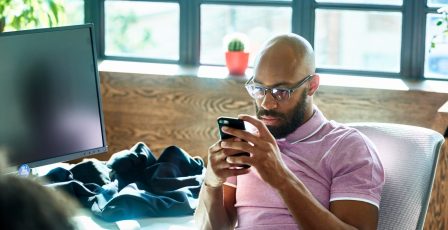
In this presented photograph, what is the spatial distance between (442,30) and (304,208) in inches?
71.0

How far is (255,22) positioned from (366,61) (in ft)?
1.89

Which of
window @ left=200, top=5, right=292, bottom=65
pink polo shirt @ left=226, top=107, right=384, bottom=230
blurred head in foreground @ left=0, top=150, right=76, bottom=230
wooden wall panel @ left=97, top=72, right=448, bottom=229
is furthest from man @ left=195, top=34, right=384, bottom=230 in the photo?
window @ left=200, top=5, right=292, bottom=65

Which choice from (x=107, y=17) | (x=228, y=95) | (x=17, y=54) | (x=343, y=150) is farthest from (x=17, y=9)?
(x=343, y=150)

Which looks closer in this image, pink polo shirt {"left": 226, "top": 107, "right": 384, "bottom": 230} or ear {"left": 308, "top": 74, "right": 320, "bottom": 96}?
pink polo shirt {"left": 226, "top": 107, "right": 384, "bottom": 230}

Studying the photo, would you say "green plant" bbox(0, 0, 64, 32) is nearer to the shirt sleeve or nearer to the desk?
the desk

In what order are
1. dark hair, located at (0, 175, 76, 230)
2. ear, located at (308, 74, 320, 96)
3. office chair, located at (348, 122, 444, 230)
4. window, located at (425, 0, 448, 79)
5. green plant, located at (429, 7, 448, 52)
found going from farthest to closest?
window, located at (425, 0, 448, 79)
green plant, located at (429, 7, 448, 52)
ear, located at (308, 74, 320, 96)
office chair, located at (348, 122, 444, 230)
dark hair, located at (0, 175, 76, 230)

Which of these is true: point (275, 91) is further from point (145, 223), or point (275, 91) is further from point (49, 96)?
point (49, 96)

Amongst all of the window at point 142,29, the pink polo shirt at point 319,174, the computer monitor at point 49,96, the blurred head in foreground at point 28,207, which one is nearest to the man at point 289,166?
the pink polo shirt at point 319,174

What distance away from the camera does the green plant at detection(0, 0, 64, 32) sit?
383cm

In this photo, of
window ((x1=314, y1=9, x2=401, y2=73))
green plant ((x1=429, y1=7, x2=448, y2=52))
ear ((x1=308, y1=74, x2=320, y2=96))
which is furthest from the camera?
window ((x1=314, y1=9, x2=401, y2=73))

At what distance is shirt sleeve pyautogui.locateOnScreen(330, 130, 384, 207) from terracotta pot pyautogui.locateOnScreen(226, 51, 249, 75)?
1.58 meters

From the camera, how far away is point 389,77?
377 cm

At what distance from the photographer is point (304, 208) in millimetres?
2092

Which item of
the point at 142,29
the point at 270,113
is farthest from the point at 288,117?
the point at 142,29
